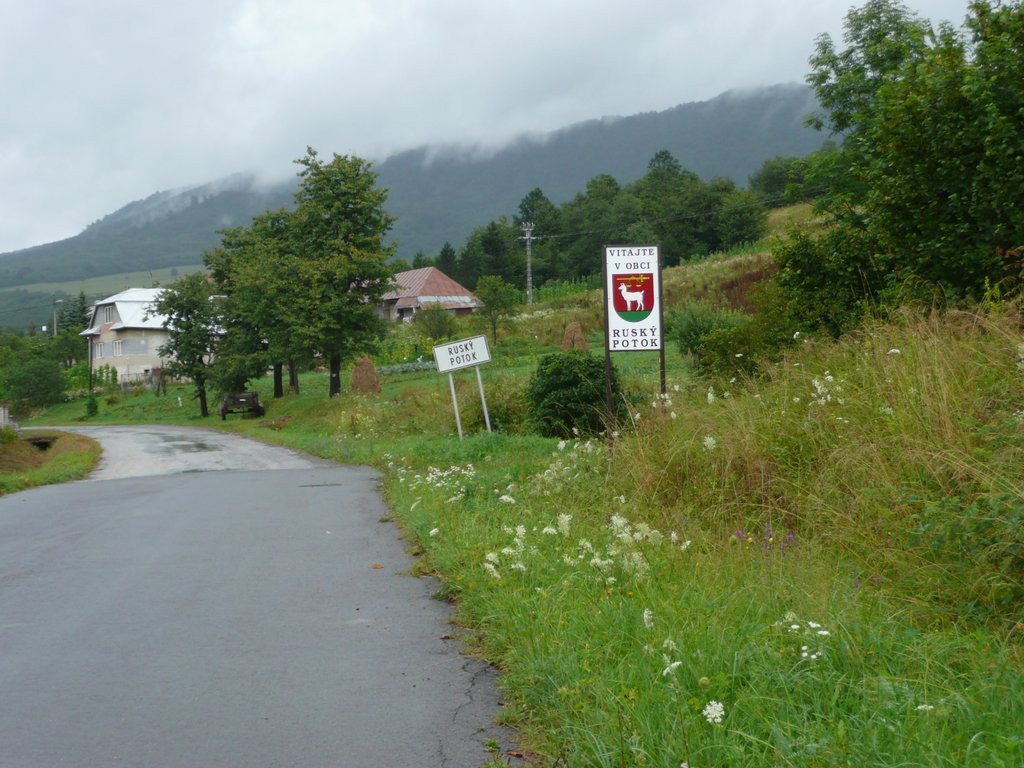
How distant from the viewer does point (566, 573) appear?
6957mm

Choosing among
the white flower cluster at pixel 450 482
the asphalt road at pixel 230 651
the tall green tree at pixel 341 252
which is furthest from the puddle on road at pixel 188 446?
the asphalt road at pixel 230 651

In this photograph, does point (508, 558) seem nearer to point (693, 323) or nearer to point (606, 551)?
point (606, 551)

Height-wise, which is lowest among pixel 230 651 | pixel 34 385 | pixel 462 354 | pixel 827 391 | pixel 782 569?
pixel 34 385

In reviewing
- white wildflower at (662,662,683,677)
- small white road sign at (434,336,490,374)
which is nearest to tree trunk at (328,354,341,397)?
small white road sign at (434,336,490,374)

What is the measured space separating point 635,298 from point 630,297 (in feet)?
0.21

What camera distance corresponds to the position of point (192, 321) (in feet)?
177

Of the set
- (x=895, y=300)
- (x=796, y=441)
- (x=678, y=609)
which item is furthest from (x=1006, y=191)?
(x=678, y=609)

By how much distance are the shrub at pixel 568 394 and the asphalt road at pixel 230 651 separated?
7.86 m

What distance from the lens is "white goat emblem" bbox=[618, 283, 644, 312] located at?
12.6m

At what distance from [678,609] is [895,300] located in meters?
7.34

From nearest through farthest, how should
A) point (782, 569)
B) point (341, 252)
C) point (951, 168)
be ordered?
1. point (782, 569)
2. point (951, 168)
3. point (341, 252)

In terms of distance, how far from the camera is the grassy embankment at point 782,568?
400 cm

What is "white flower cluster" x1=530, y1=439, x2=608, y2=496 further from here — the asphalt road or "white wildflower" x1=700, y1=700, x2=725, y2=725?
"white wildflower" x1=700, y1=700, x2=725, y2=725

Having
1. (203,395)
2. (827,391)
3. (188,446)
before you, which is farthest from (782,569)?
(203,395)
